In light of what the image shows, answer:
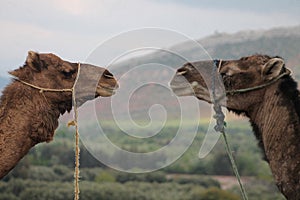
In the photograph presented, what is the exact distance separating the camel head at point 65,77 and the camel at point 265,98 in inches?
29.5

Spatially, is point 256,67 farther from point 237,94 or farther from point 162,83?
point 162,83

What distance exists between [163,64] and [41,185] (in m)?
28.7

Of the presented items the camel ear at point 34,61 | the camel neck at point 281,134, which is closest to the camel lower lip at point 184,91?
the camel neck at point 281,134

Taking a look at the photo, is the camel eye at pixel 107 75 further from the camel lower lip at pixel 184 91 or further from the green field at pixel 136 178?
the green field at pixel 136 178

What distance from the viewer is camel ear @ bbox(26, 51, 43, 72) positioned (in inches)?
269

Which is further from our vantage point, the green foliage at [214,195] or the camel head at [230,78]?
the green foliage at [214,195]

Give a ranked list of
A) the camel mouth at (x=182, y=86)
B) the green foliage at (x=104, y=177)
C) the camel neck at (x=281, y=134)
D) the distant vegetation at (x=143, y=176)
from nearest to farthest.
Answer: the camel neck at (x=281, y=134)
the camel mouth at (x=182, y=86)
the distant vegetation at (x=143, y=176)
the green foliage at (x=104, y=177)

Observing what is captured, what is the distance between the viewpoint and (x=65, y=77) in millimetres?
6980

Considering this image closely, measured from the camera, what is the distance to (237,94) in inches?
261

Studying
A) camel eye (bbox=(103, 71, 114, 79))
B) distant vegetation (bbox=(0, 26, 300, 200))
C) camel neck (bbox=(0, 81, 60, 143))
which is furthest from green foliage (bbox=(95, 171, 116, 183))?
camel neck (bbox=(0, 81, 60, 143))

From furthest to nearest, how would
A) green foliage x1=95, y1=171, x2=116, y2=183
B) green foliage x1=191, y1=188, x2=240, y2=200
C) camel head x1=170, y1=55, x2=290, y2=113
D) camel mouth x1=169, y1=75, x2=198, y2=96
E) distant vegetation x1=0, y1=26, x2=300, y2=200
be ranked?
1. green foliage x1=95, y1=171, x2=116, y2=183
2. distant vegetation x1=0, y1=26, x2=300, y2=200
3. green foliage x1=191, y1=188, x2=240, y2=200
4. camel mouth x1=169, y1=75, x2=198, y2=96
5. camel head x1=170, y1=55, x2=290, y2=113

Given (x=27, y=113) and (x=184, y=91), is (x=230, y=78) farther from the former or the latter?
(x=27, y=113)

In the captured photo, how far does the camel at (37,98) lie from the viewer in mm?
6539

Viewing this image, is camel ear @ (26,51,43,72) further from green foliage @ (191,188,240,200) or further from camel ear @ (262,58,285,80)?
green foliage @ (191,188,240,200)
